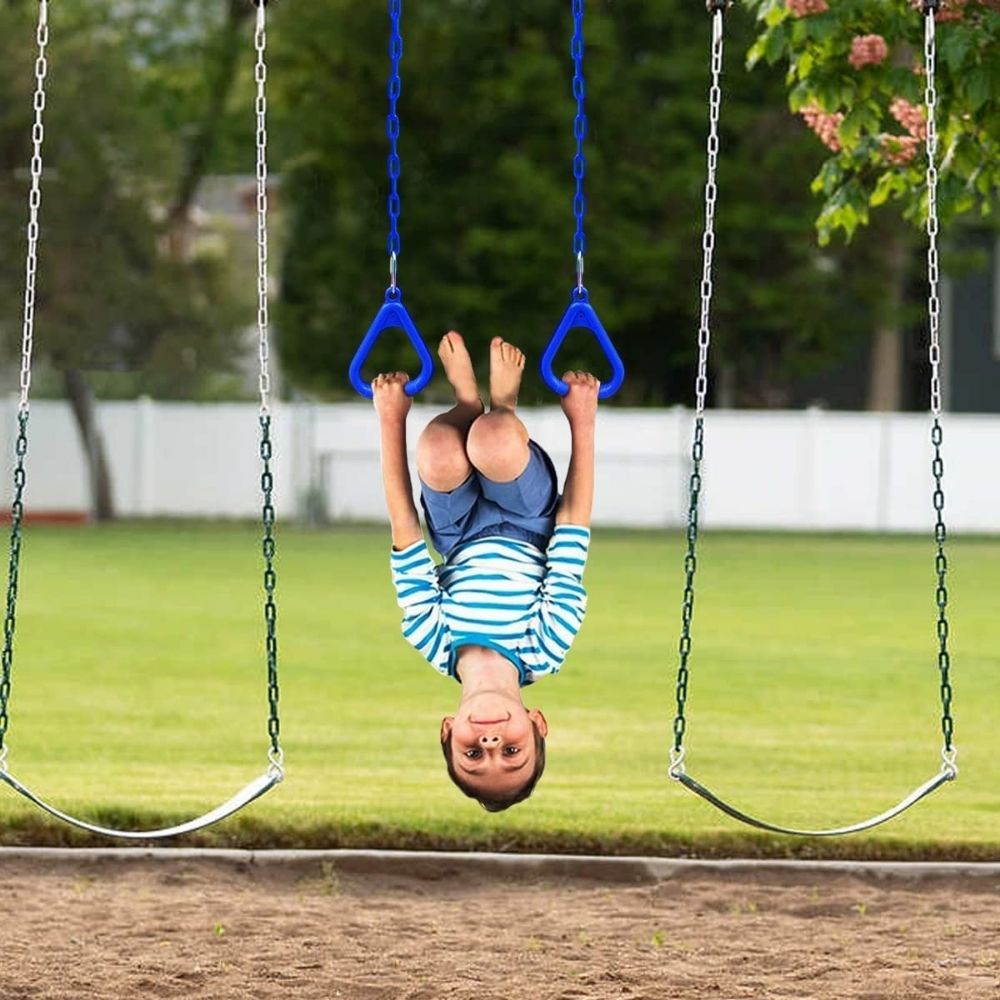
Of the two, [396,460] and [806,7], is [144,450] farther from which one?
[396,460]

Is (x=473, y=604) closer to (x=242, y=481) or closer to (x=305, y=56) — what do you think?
(x=242, y=481)

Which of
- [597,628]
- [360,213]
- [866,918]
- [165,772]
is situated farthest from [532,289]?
[866,918]

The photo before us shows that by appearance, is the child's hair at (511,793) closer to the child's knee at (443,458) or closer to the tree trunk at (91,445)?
the child's knee at (443,458)

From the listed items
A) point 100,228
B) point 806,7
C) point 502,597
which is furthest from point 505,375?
point 100,228

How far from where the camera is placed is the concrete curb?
899 centimetres

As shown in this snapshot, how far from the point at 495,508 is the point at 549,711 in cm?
715

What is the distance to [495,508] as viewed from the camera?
6.99 meters

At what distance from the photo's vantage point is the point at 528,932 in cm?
823

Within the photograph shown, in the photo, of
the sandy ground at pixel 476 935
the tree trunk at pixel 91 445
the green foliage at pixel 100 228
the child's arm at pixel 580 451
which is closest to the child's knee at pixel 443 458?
the child's arm at pixel 580 451

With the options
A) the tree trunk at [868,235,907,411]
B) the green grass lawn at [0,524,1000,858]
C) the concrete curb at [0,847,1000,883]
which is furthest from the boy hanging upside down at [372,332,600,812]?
the tree trunk at [868,235,907,411]

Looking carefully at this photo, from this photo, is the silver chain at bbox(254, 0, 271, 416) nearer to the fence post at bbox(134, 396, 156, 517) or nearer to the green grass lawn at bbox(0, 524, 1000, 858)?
the green grass lawn at bbox(0, 524, 1000, 858)

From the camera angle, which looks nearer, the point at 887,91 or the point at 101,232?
the point at 887,91

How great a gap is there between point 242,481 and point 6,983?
2938 centimetres

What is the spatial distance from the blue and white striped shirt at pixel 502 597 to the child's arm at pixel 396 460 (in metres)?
0.06
